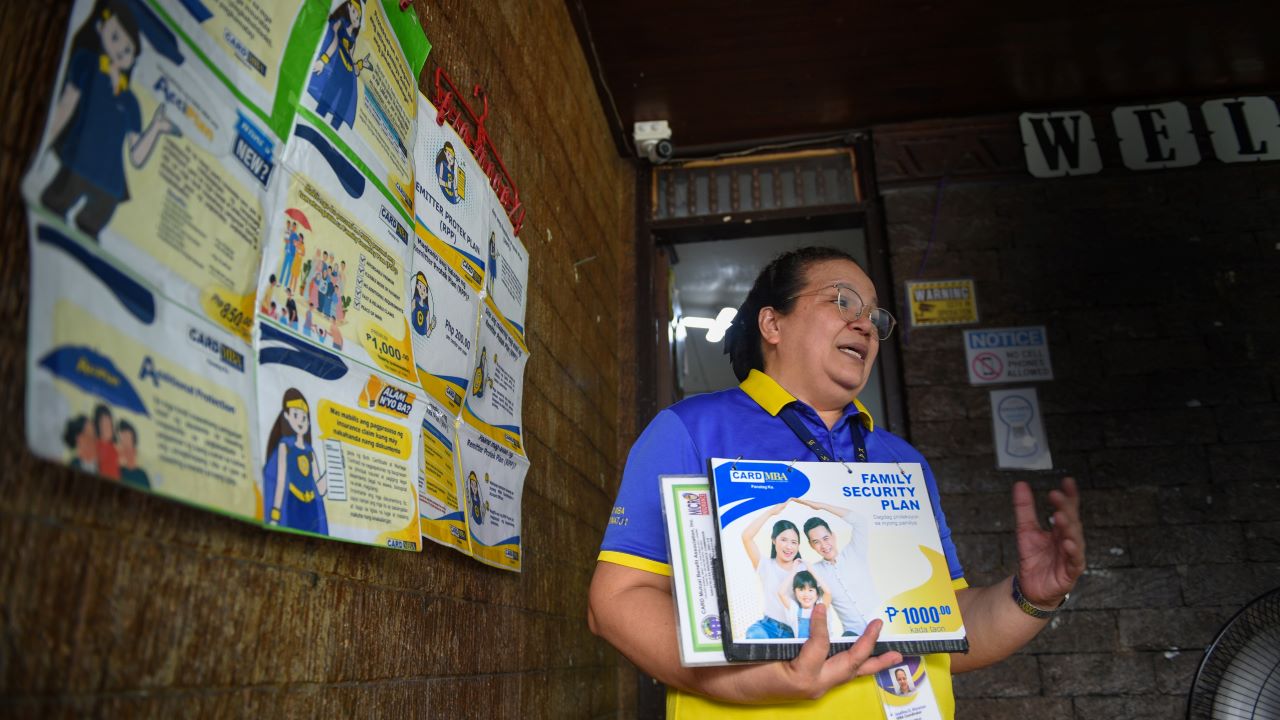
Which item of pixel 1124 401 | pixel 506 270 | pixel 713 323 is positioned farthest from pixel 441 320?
pixel 713 323

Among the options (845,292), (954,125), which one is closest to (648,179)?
(954,125)

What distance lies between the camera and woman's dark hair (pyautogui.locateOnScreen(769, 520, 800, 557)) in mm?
1010

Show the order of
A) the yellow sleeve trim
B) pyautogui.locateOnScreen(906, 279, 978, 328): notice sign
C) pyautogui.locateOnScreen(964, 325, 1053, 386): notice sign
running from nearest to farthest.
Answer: the yellow sleeve trim < pyautogui.locateOnScreen(964, 325, 1053, 386): notice sign < pyautogui.locateOnScreen(906, 279, 978, 328): notice sign

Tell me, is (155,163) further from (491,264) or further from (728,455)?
→ (491,264)

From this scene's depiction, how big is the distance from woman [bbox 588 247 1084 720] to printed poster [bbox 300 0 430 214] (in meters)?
0.58

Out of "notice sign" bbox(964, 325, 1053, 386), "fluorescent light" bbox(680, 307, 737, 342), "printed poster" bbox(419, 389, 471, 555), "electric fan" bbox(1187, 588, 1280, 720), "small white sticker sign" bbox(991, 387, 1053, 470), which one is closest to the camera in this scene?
"printed poster" bbox(419, 389, 471, 555)

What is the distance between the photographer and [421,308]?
1.30 metres

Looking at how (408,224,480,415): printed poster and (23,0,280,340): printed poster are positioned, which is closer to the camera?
(23,0,280,340): printed poster

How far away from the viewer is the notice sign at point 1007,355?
122 inches

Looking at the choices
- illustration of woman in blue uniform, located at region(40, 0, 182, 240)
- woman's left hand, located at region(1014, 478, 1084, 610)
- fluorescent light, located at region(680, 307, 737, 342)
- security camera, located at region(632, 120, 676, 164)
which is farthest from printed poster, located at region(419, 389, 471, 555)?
fluorescent light, located at region(680, 307, 737, 342)

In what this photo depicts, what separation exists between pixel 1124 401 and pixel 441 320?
2718 millimetres

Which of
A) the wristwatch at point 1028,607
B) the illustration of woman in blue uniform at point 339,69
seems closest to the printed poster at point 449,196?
the illustration of woman in blue uniform at point 339,69

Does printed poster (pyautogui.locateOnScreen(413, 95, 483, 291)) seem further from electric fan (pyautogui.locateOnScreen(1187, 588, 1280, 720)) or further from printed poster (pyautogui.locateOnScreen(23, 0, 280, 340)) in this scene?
electric fan (pyautogui.locateOnScreen(1187, 588, 1280, 720))

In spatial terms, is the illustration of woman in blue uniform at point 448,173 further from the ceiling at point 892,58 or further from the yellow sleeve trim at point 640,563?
the ceiling at point 892,58
